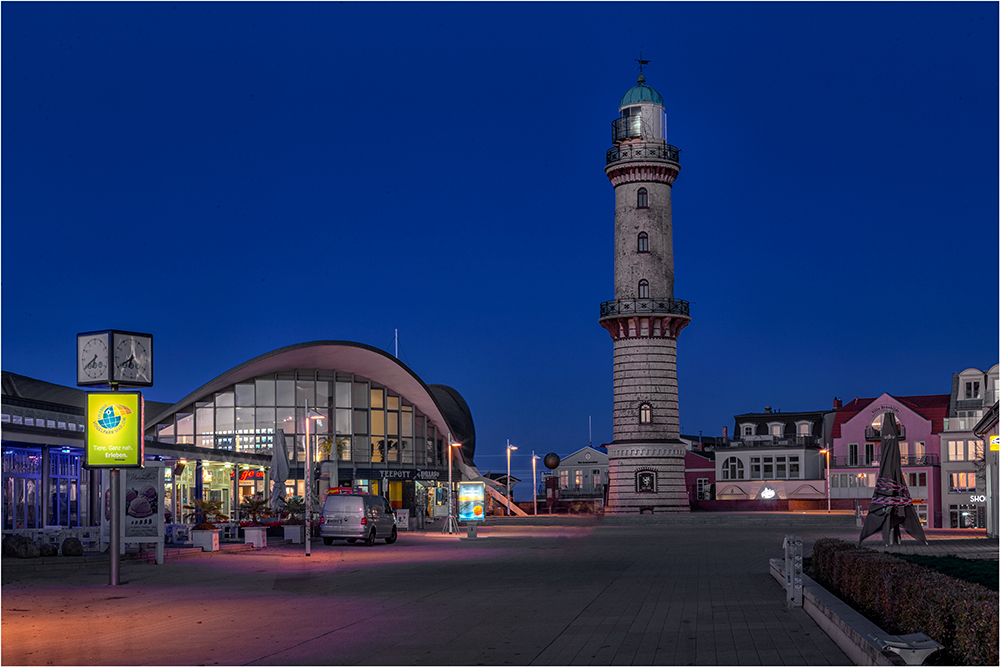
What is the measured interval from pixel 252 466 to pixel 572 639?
143 feet

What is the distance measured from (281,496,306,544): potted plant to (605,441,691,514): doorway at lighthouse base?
22171 mm

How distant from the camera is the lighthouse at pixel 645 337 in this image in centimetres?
6556

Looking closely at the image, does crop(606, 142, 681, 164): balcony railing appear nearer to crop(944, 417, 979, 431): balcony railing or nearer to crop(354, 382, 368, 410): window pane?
crop(354, 382, 368, 410): window pane

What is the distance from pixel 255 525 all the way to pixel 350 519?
219 inches

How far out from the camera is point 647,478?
66000mm

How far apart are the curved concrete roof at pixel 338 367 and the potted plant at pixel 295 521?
1447 centimetres

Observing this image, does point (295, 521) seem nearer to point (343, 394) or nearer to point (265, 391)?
point (265, 391)

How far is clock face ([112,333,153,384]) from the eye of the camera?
23125 mm

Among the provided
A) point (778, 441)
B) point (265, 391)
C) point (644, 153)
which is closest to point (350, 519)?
point (265, 391)

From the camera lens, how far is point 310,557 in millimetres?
30188

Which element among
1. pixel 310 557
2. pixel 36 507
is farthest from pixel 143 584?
pixel 36 507

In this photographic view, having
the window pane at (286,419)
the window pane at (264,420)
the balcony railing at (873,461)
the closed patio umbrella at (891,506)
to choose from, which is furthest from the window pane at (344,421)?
the closed patio umbrella at (891,506)

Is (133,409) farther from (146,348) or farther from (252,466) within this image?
(252,466)

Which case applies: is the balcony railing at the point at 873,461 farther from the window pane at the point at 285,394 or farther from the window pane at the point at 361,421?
the window pane at the point at 285,394
